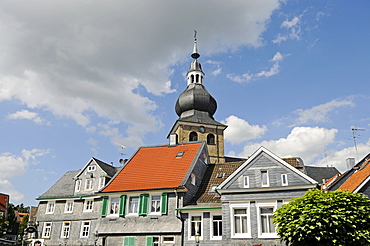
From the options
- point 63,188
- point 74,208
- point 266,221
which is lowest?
point 266,221

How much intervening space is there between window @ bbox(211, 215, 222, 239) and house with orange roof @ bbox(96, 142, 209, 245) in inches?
95.1

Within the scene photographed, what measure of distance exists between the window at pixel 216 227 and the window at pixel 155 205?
443 cm

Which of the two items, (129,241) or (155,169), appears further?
(155,169)

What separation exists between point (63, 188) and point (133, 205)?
32.8 ft

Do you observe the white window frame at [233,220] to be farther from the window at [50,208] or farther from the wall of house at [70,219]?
the window at [50,208]

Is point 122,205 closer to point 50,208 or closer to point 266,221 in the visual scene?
point 50,208

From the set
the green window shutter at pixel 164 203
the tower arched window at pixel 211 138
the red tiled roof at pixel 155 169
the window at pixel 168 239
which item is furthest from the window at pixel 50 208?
the tower arched window at pixel 211 138

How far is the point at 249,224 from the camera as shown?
2475cm

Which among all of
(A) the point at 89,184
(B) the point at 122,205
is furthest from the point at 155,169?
(A) the point at 89,184

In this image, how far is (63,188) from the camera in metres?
35.1

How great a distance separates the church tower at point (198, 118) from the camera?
52.8 meters

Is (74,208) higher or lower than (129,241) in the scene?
higher

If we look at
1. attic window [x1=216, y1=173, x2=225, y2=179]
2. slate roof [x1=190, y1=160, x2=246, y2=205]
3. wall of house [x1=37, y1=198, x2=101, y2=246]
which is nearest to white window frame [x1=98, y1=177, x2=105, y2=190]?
wall of house [x1=37, y1=198, x2=101, y2=246]

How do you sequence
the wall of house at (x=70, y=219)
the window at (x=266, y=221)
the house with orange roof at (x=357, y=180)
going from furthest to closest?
the wall of house at (x=70, y=219)
the window at (x=266, y=221)
the house with orange roof at (x=357, y=180)
